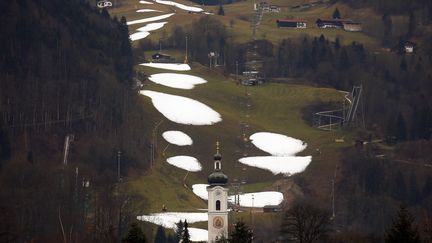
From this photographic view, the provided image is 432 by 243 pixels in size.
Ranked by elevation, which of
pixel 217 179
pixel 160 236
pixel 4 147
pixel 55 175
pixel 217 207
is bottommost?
pixel 160 236

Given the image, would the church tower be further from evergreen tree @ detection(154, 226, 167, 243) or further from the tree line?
evergreen tree @ detection(154, 226, 167, 243)

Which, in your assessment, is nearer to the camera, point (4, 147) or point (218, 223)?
point (218, 223)

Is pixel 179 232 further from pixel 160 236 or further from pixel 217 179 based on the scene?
pixel 217 179

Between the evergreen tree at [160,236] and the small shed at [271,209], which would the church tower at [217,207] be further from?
the small shed at [271,209]

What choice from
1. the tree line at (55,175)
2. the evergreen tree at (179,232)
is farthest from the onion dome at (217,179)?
the evergreen tree at (179,232)

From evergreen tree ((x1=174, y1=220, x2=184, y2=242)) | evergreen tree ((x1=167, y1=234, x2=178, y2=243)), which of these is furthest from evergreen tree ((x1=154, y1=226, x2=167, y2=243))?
evergreen tree ((x1=174, y1=220, x2=184, y2=242))

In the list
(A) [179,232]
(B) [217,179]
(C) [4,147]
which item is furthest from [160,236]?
(C) [4,147]

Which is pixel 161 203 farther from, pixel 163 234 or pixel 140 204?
pixel 163 234

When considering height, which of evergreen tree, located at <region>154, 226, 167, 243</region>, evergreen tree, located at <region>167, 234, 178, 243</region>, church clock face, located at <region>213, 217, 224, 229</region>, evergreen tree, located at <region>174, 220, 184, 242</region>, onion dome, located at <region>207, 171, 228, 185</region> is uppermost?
onion dome, located at <region>207, 171, 228, 185</region>
